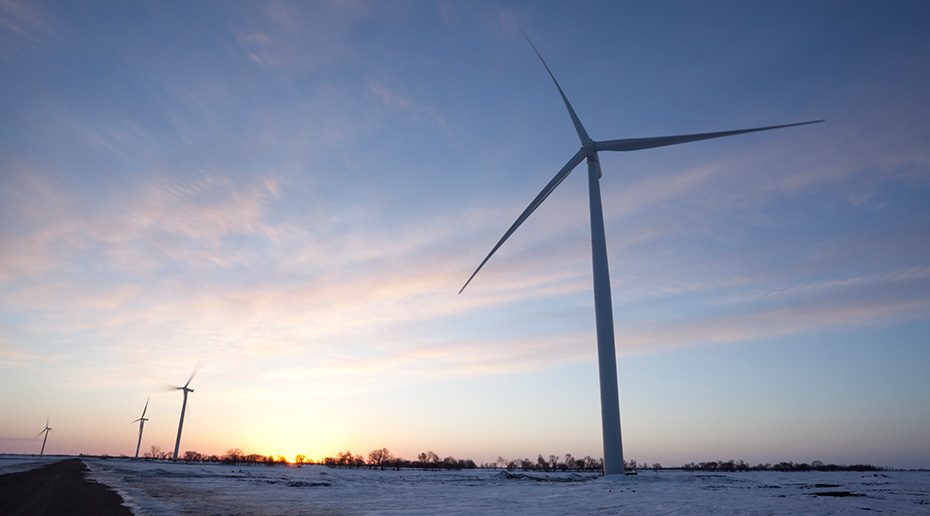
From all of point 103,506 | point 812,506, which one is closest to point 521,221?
point 812,506

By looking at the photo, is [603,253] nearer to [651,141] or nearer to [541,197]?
[541,197]

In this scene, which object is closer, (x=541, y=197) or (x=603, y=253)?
(x=603, y=253)

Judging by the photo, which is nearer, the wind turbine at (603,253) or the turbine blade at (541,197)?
the wind turbine at (603,253)

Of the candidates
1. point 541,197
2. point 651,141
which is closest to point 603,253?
point 541,197

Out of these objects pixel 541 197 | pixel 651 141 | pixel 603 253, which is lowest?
pixel 603 253

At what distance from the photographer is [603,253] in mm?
40688

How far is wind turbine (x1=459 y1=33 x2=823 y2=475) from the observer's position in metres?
36.0

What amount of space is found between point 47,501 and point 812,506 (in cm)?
3558

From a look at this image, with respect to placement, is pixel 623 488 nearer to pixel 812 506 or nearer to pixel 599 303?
pixel 812 506

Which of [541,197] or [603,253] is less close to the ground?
[541,197]

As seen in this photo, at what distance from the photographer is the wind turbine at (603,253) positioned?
1419 inches

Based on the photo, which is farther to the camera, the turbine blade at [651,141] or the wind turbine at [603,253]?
the turbine blade at [651,141]

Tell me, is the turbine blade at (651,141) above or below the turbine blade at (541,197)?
above

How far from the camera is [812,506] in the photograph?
19.8m
